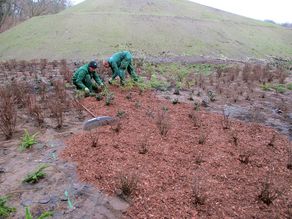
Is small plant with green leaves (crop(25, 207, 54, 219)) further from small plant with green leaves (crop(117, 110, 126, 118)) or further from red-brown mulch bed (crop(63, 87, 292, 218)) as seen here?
small plant with green leaves (crop(117, 110, 126, 118))

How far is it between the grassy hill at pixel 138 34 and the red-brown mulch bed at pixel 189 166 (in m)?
15.5

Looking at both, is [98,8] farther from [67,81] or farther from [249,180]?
[249,180]

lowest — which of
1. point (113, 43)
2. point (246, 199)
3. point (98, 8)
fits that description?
point (246, 199)

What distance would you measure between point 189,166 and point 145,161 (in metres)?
0.72

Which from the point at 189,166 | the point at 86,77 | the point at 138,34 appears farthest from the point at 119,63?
the point at 138,34

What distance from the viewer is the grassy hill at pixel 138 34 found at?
22.4 meters

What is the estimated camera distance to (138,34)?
25.7 meters

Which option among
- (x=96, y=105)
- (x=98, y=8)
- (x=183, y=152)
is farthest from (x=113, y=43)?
(x=183, y=152)

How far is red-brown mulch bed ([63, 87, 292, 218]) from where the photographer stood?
3.39 metres

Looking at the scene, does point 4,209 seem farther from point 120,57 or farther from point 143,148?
point 120,57

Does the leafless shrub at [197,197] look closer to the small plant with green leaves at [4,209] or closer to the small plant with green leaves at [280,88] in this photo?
the small plant with green leaves at [4,209]

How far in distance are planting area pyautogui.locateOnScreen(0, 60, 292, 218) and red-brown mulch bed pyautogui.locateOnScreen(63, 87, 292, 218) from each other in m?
0.01

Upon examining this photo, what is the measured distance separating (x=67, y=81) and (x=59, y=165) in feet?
21.3

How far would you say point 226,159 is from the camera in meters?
4.58
